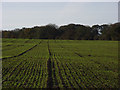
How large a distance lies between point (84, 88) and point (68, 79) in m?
2.14

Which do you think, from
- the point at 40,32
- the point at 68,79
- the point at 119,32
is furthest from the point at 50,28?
the point at 68,79

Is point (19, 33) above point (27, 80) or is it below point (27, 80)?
above

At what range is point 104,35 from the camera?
97125 millimetres

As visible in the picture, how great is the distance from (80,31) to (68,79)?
309 ft

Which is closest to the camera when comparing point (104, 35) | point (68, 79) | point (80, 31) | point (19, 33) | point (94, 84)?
point (94, 84)

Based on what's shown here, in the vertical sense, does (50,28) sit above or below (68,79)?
above

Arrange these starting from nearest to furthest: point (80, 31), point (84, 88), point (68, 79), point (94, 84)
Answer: point (84, 88), point (94, 84), point (68, 79), point (80, 31)

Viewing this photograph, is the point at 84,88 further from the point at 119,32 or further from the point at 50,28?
the point at 50,28

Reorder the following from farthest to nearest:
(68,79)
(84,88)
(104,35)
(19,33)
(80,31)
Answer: (19,33) → (80,31) → (104,35) → (68,79) → (84,88)

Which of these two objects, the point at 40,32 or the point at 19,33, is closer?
the point at 40,32

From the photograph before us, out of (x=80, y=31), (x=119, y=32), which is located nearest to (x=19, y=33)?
(x=80, y=31)

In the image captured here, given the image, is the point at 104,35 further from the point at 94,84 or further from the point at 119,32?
the point at 94,84

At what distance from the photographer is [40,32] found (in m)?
103

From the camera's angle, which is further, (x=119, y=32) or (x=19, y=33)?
(x=19, y=33)
